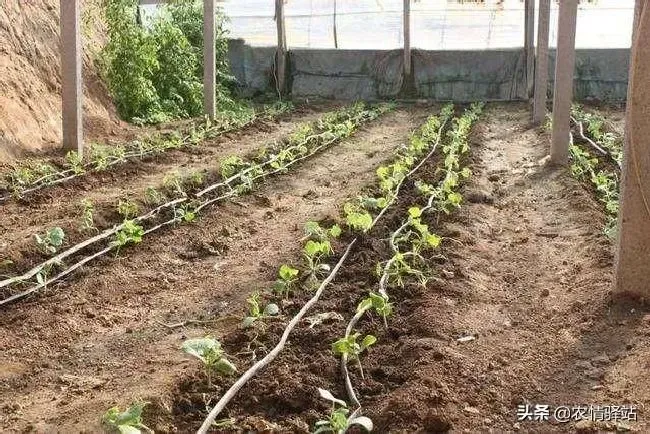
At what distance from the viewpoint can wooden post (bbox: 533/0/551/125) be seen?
1388cm

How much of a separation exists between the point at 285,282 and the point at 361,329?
68 centimetres

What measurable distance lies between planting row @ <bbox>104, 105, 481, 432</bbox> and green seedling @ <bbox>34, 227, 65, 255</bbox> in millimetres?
1643

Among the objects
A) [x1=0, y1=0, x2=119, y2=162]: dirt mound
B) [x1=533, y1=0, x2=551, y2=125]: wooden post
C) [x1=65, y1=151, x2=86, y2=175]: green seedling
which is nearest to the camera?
[x1=65, y1=151, x2=86, y2=175]: green seedling

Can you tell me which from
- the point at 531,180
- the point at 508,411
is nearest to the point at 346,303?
the point at 508,411

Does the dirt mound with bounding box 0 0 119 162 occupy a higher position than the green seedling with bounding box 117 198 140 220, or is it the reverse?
the dirt mound with bounding box 0 0 119 162

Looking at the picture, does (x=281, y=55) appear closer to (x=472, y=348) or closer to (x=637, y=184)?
(x=637, y=184)

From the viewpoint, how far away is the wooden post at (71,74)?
10.1m

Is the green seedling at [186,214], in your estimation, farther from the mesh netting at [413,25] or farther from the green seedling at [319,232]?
the mesh netting at [413,25]

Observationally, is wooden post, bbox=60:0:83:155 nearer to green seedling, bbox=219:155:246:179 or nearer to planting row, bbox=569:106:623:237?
green seedling, bbox=219:155:246:179

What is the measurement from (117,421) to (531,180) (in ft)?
23.1

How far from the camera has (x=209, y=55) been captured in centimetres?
1454

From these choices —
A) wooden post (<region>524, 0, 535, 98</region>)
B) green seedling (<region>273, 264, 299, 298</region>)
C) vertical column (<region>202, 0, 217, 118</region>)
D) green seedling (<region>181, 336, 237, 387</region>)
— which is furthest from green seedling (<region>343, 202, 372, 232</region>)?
wooden post (<region>524, 0, 535, 98</region>)

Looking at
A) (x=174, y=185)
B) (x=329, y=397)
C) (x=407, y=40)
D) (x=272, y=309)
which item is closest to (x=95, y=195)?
(x=174, y=185)

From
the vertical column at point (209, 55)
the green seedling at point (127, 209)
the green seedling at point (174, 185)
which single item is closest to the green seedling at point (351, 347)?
the green seedling at point (127, 209)
